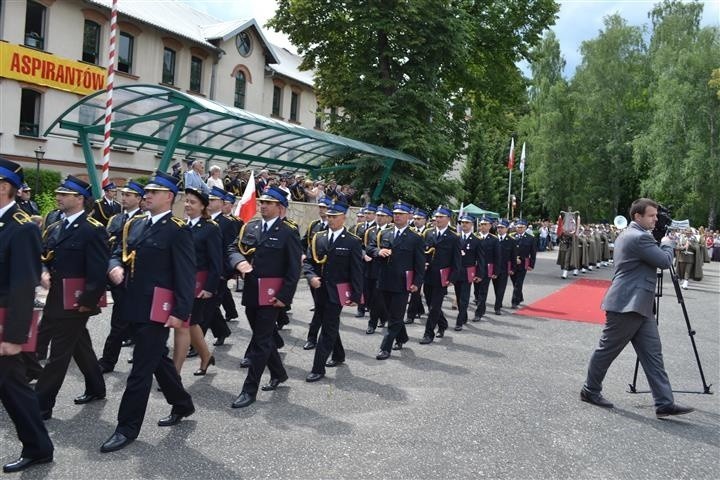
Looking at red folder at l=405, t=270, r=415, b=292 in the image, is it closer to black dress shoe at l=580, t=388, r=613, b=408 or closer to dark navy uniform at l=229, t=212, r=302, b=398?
dark navy uniform at l=229, t=212, r=302, b=398

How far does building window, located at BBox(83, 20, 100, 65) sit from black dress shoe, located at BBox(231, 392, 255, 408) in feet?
82.3

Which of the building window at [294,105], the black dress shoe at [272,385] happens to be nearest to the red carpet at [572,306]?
the black dress shoe at [272,385]

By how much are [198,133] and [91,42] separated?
42.9 ft

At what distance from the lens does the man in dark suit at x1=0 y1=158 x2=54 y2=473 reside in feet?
12.7

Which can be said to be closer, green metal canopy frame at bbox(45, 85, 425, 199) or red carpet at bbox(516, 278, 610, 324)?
red carpet at bbox(516, 278, 610, 324)

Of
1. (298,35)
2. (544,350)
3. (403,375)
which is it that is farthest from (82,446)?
(298,35)

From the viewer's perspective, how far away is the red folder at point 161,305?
4.65m

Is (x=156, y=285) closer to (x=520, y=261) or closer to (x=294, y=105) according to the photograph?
(x=520, y=261)

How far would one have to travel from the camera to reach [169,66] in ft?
98.7

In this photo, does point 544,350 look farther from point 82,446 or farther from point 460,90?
point 460,90

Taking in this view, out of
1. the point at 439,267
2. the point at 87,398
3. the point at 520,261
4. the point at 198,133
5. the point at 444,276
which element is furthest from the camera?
the point at 198,133

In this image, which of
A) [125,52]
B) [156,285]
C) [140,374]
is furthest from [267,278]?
[125,52]

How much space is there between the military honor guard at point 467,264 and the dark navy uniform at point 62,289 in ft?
21.9

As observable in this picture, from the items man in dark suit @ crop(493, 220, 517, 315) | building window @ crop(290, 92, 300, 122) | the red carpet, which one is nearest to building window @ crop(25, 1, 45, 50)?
building window @ crop(290, 92, 300, 122)
